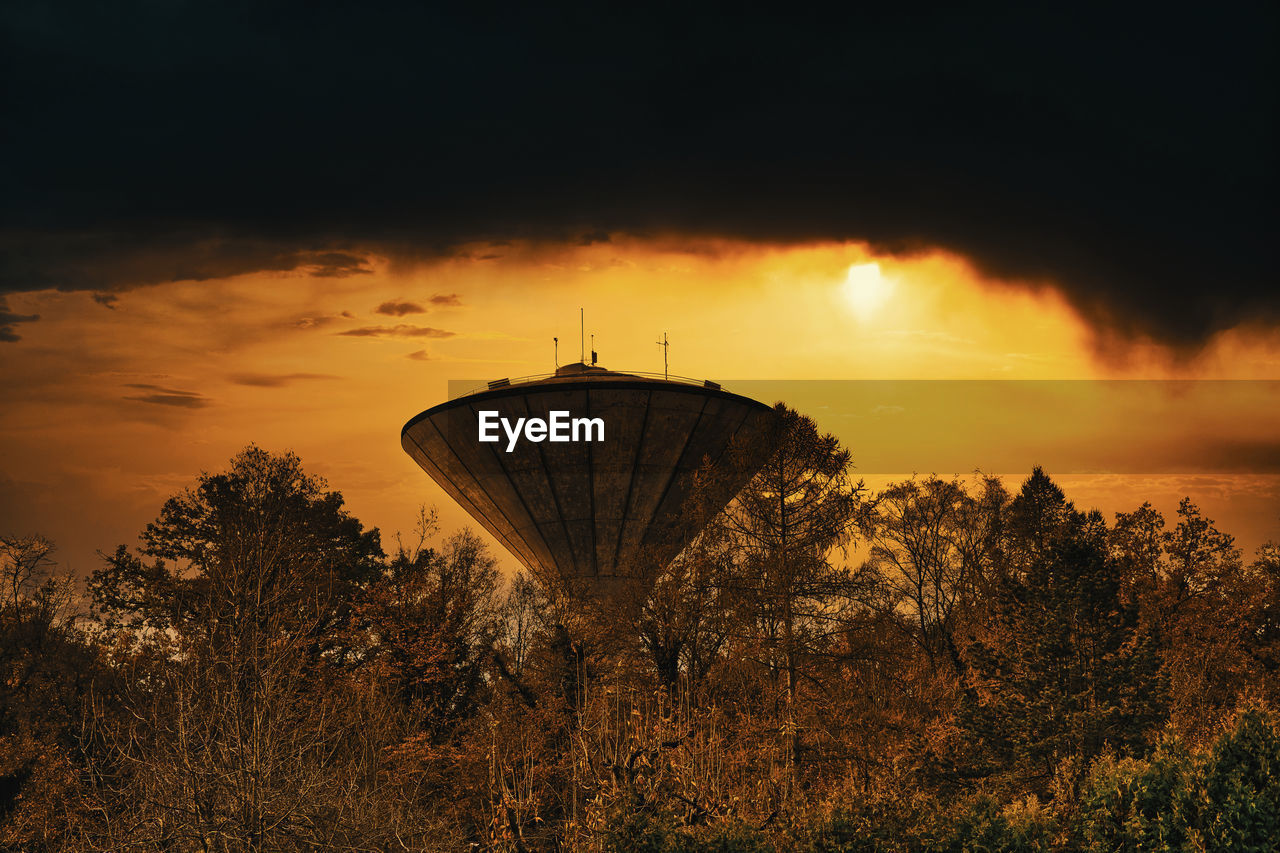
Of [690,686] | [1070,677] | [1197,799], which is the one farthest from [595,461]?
[1197,799]

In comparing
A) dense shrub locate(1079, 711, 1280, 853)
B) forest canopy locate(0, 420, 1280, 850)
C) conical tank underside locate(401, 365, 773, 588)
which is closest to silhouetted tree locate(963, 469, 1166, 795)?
forest canopy locate(0, 420, 1280, 850)

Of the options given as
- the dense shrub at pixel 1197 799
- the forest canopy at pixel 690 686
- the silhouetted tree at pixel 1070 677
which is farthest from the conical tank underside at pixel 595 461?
the dense shrub at pixel 1197 799

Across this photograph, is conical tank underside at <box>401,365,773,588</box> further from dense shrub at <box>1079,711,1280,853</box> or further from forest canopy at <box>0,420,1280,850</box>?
dense shrub at <box>1079,711,1280,853</box>

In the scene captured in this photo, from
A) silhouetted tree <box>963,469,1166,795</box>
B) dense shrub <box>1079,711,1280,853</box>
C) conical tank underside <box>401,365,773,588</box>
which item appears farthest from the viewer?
conical tank underside <box>401,365,773,588</box>

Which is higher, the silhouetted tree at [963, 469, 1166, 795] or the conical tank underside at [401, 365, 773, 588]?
the conical tank underside at [401, 365, 773, 588]

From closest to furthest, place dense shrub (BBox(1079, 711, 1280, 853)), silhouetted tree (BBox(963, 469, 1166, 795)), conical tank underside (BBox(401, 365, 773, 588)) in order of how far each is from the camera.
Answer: dense shrub (BBox(1079, 711, 1280, 853)) < silhouetted tree (BBox(963, 469, 1166, 795)) < conical tank underside (BBox(401, 365, 773, 588))

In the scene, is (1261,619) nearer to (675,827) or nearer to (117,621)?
(675,827)

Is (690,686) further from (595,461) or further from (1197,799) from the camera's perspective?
(1197,799)
